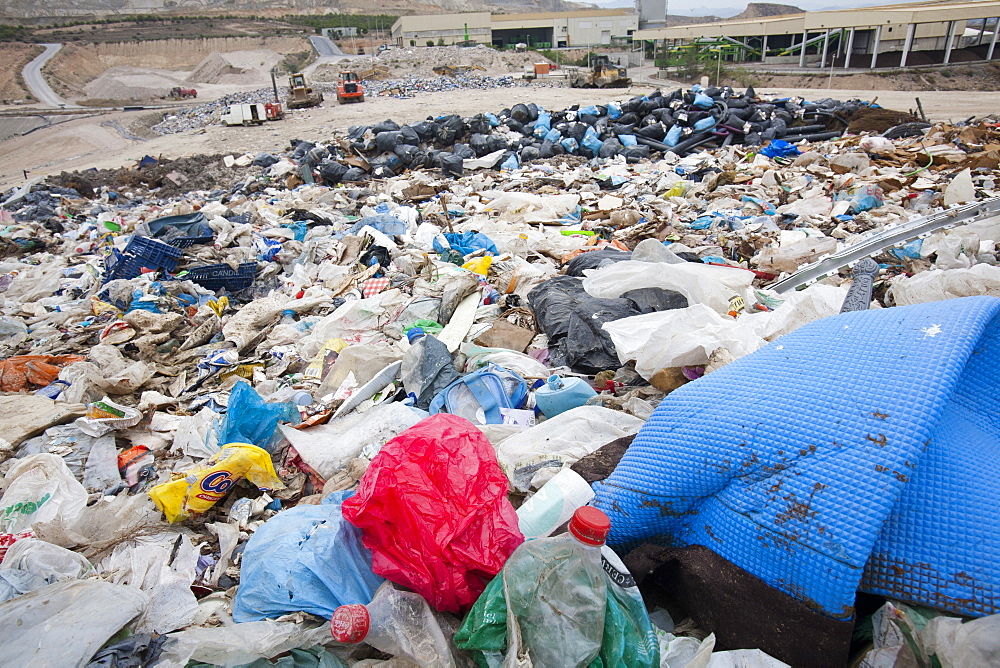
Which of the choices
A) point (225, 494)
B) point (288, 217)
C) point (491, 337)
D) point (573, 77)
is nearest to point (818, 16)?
point (573, 77)

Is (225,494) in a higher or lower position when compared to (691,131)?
lower

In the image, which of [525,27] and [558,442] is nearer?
[558,442]

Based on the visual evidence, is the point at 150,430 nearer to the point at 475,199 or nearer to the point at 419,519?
the point at 419,519

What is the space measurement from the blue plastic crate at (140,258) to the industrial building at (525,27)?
4322cm

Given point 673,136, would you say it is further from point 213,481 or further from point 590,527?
point 590,527

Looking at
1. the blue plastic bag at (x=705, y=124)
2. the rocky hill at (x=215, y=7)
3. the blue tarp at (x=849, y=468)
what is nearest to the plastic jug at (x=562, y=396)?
the blue tarp at (x=849, y=468)

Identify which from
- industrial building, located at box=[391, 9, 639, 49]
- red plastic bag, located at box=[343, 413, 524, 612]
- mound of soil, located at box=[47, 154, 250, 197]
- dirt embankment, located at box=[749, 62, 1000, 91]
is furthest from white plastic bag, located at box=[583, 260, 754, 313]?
industrial building, located at box=[391, 9, 639, 49]

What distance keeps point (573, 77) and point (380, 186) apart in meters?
17.0

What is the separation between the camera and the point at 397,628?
140 centimetres

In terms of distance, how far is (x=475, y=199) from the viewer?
25.2 ft

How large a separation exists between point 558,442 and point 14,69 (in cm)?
4586

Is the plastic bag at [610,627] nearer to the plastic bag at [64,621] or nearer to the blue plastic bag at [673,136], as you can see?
the plastic bag at [64,621]

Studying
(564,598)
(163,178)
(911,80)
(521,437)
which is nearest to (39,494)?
(521,437)

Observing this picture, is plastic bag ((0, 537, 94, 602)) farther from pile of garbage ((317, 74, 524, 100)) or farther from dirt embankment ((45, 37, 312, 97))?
dirt embankment ((45, 37, 312, 97))
